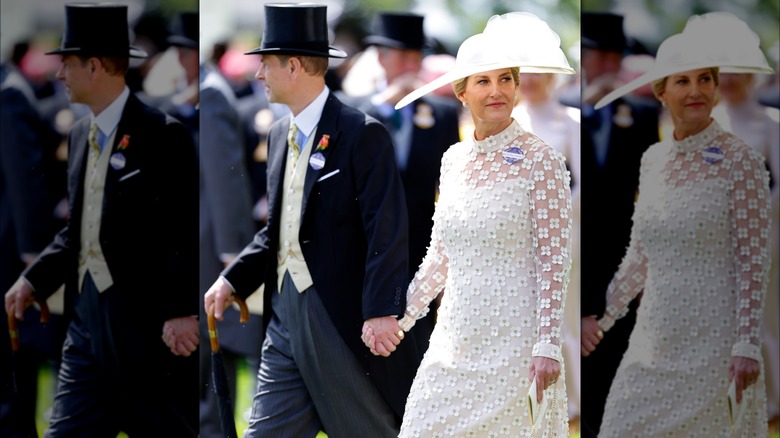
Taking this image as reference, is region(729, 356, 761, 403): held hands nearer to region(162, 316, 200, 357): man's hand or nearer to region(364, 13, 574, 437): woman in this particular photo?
region(364, 13, 574, 437): woman

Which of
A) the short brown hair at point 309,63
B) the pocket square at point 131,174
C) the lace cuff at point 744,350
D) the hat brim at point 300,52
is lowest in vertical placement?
the lace cuff at point 744,350

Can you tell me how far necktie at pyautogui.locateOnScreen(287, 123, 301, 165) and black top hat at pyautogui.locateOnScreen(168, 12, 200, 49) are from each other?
28.0 inches

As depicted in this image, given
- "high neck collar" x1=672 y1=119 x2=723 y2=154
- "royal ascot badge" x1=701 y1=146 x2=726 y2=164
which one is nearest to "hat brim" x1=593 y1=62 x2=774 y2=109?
"high neck collar" x1=672 y1=119 x2=723 y2=154

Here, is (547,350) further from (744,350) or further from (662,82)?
(662,82)

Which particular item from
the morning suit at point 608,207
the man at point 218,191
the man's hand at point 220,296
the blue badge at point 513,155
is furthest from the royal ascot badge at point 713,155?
the man's hand at point 220,296

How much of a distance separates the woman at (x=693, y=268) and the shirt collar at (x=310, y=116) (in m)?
1.33

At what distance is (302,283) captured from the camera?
5.81 metres

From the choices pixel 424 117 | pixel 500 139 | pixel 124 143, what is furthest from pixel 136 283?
pixel 500 139

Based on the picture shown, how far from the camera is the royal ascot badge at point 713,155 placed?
588 cm

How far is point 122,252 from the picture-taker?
6.26 meters

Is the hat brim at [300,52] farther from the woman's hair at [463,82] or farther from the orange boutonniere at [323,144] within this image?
the woman's hair at [463,82]

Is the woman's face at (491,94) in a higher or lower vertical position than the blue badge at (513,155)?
higher

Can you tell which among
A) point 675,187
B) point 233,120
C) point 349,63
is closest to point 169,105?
point 233,120

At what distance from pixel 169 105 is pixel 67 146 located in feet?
1.83
